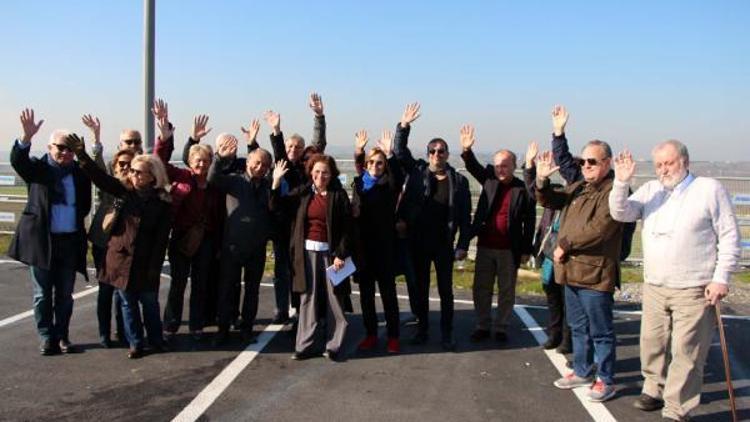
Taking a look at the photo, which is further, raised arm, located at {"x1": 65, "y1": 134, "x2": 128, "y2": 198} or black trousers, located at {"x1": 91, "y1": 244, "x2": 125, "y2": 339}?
black trousers, located at {"x1": 91, "y1": 244, "x2": 125, "y2": 339}

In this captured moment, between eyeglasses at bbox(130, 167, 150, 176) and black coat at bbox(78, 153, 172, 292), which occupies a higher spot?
eyeglasses at bbox(130, 167, 150, 176)

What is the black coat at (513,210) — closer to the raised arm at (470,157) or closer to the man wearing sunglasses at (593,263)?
the raised arm at (470,157)

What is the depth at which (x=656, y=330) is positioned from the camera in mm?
4430

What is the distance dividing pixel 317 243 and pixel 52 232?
232cm

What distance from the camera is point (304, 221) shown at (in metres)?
5.48

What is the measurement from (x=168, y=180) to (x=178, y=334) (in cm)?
170

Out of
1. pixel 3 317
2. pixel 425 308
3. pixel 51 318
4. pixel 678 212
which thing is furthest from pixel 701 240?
pixel 3 317

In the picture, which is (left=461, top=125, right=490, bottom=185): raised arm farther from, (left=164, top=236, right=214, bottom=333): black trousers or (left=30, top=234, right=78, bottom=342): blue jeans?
(left=30, top=234, right=78, bottom=342): blue jeans

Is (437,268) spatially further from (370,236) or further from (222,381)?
(222,381)

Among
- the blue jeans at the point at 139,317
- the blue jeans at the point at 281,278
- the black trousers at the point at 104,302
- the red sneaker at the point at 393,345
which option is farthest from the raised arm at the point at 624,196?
the black trousers at the point at 104,302

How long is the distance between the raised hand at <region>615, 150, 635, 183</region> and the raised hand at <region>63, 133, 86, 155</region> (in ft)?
13.9

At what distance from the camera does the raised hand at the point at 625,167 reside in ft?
14.1

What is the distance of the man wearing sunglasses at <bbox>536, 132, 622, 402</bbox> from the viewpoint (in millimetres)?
4605

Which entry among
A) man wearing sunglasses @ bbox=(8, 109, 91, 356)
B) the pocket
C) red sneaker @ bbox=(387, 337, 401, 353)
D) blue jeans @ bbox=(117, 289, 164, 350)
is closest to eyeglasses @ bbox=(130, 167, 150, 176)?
man wearing sunglasses @ bbox=(8, 109, 91, 356)
